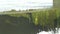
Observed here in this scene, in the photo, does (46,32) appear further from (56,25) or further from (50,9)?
(50,9)

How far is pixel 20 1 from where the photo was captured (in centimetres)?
159

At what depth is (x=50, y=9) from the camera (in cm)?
156

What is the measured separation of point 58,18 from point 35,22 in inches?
8.6

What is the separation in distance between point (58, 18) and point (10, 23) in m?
0.45

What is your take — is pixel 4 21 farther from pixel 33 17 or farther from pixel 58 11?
pixel 58 11

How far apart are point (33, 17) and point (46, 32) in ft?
0.61

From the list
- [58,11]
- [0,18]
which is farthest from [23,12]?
[58,11]

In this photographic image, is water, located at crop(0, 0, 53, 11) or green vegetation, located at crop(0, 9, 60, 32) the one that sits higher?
water, located at crop(0, 0, 53, 11)

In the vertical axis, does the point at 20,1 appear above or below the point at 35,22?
above

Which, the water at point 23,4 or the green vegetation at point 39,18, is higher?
the water at point 23,4

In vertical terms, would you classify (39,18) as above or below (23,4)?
below

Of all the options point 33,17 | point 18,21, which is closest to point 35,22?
point 33,17

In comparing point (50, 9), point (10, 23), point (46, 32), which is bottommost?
point (46, 32)

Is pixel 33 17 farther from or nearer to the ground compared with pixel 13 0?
nearer to the ground
